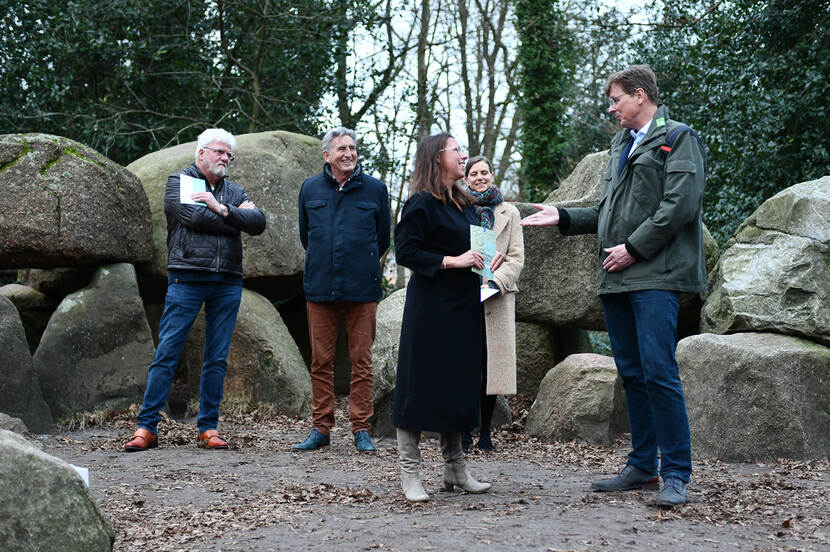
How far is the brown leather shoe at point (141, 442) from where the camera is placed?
5789 millimetres

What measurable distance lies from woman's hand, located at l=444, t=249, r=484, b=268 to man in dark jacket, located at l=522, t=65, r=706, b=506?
0.44 metres

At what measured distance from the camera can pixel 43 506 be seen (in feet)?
9.57

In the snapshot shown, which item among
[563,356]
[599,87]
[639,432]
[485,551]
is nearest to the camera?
[485,551]

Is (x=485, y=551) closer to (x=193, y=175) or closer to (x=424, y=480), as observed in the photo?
(x=424, y=480)

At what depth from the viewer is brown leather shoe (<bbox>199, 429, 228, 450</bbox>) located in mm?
5984

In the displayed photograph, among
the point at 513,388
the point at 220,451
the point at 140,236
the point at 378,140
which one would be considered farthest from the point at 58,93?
the point at 513,388

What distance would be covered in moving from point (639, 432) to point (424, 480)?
3.99ft

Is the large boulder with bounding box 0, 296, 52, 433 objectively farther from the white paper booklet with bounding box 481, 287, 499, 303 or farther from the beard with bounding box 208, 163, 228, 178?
the white paper booklet with bounding box 481, 287, 499, 303

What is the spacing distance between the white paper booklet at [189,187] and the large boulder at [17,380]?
1.75m

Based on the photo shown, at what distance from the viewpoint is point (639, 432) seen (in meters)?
4.50

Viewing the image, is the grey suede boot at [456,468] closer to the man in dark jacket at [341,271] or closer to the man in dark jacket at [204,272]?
the man in dark jacket at [341,271]

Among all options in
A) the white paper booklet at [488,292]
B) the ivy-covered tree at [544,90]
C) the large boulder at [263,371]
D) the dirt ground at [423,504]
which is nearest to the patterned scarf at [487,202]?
the white paper booklet at [488,292]

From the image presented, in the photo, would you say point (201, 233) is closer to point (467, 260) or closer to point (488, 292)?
point (488, 292)

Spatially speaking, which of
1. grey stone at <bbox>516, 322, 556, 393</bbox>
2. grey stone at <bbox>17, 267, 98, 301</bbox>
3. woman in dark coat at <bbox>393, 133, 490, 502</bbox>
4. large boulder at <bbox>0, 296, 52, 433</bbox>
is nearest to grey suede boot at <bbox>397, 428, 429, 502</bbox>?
woman in dark coat at <bbox>393, 133, 490, 502</bbox>
